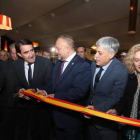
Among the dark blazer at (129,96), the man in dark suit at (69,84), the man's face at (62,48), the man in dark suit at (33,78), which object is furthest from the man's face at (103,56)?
the man in dark suit at (33,78)

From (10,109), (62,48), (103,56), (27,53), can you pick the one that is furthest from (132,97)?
(10,109)

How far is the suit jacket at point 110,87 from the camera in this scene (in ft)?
4.22

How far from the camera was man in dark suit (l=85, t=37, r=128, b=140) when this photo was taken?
1290 millimetres

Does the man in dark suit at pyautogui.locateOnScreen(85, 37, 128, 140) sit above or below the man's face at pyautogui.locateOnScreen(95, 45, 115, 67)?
below

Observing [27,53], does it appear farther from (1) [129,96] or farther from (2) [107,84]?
(1) [129,96]

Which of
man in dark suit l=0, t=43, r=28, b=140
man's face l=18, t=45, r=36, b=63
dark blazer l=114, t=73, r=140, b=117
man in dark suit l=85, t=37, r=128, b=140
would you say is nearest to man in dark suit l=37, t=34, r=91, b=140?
man in dark suit l=85, t=37, r=128, b=140

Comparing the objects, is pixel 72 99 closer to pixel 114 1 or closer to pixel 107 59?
pixel 107 59

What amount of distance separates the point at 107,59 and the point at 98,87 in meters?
0.34

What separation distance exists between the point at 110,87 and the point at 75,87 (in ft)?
1.34

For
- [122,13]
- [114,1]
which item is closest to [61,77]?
[114,1]

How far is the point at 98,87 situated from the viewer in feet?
4.53

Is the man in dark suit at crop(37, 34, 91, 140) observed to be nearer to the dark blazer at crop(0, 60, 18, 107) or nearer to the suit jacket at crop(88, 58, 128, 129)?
the suit jacket at crop(88, 58, 128, 129)

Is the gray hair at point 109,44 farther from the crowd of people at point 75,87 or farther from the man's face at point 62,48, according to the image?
the man's face at point 62,48

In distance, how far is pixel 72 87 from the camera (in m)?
1.54
